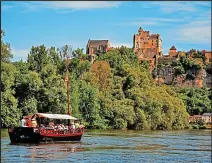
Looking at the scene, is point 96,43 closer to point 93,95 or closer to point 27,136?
point 93,95

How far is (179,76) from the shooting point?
171m

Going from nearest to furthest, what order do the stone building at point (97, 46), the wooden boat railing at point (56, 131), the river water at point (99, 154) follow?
1. the river water at point (99, 154)
2. the wooden boat railing at point (56, 131)
3. the stone building at point (97, 46)

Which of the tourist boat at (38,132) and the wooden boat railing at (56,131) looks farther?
the wooden boat railing at (56,131)

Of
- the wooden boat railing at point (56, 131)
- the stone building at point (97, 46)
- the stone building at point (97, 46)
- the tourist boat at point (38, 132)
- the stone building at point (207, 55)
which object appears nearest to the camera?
the tourist boat at point (38, 132)

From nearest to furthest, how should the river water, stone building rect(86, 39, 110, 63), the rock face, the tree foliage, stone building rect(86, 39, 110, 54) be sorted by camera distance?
1. the river water
2. the tree foliage
3. the rock face
4. stone building rect(86, 39, 110, 63)
5. stone building rect(86, 39, 110, 54)

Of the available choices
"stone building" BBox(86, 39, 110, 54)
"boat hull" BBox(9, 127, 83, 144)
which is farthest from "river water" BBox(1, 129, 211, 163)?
"stone building" BBox(86, 39, 110, 54)

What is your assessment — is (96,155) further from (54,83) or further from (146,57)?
(146,57)

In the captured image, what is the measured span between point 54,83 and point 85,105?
815 centimetres

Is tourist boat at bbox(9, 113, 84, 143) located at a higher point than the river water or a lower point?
higher

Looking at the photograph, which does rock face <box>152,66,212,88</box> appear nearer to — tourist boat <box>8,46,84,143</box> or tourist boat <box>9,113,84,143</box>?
tourist boat <box>8,46,84,143</box>

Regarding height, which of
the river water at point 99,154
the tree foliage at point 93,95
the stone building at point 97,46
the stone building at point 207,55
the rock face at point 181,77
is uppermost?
the stone building at point 97,46

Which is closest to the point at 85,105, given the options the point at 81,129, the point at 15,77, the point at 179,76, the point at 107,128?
the point at 107,128

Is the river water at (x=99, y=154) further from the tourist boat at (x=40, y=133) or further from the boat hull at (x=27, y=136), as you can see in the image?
the tourist boat at (x=40, y=133)

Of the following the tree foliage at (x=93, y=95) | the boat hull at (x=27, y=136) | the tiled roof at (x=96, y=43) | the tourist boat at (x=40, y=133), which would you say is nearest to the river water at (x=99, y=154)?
the boat hull at (x=27, y=136)
